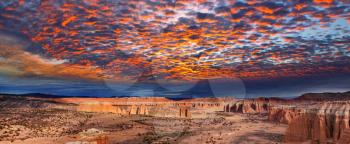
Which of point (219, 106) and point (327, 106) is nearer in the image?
point (327, 106)

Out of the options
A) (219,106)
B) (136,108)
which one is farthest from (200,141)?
(219,106)

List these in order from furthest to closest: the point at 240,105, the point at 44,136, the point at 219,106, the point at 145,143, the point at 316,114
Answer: the point at 219,106 < the point at 240,105 < the point at 44,136 < the point at 145,143 < the point at 316,114

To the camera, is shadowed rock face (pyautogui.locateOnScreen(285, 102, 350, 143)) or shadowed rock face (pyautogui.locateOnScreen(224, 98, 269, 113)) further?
shadowed rock face (pyautogui.locateOnScreen(224, 98, 269, 113))

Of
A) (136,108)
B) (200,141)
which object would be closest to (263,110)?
(136,108)

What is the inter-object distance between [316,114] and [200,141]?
14333 mm

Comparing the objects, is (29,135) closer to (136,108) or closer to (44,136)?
(44,136)

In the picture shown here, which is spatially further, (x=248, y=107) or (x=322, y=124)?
(x=248, y=107)

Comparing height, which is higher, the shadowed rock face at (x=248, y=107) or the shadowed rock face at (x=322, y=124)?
the shadowed rock face at (x=322, y=124)

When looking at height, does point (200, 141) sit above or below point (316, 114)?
below

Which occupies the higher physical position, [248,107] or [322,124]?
[322,124]

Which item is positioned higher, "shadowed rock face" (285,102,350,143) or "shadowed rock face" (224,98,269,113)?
"shadowed rock face" (285,102,350,143)

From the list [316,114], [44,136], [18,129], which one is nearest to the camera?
[316,114]

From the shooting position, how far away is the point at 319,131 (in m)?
30.9

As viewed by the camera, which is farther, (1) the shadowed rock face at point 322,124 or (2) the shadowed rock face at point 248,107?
(2) the shadowed rock face at point 248,107
